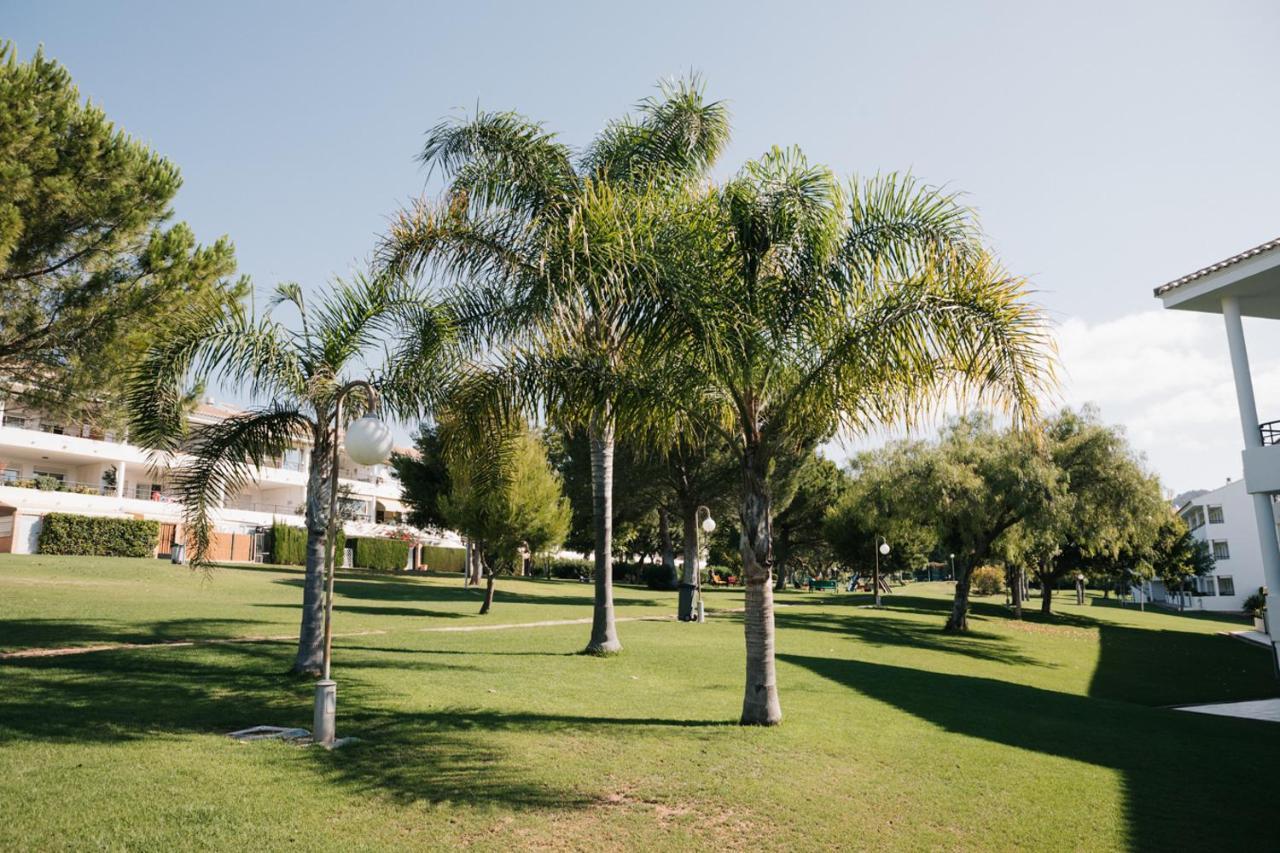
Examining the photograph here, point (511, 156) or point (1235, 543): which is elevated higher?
point (511, 156)

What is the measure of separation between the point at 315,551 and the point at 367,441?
460 cm

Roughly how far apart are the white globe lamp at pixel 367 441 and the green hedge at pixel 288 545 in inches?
1489

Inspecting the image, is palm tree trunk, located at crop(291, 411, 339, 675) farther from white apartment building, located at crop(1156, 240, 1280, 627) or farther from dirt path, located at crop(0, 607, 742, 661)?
white apartment building, located at crop(1156, 240, 1280, 627)

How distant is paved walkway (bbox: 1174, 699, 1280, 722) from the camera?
14562mm

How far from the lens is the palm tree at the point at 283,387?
10.4 m

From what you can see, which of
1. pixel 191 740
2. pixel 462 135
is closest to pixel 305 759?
pixel 191 740

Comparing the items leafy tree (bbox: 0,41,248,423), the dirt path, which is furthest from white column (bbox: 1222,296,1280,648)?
leafy tree (bbox: 0,41,248,423)

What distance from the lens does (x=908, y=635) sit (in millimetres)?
26609

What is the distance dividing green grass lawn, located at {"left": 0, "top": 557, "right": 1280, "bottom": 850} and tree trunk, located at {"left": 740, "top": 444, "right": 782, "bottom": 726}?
1.51 feet

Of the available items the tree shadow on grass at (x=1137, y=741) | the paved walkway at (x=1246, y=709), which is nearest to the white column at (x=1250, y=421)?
the paved walkway at (x=1246, y=709)

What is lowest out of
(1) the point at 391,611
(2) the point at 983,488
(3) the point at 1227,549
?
(1) the point at 391,611

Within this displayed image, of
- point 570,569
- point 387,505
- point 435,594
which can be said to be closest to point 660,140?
point 435,594

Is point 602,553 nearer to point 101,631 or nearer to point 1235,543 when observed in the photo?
point 101,631

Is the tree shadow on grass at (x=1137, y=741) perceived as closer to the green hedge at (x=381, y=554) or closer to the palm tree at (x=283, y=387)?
the palm tree at (x=283, y=387)
